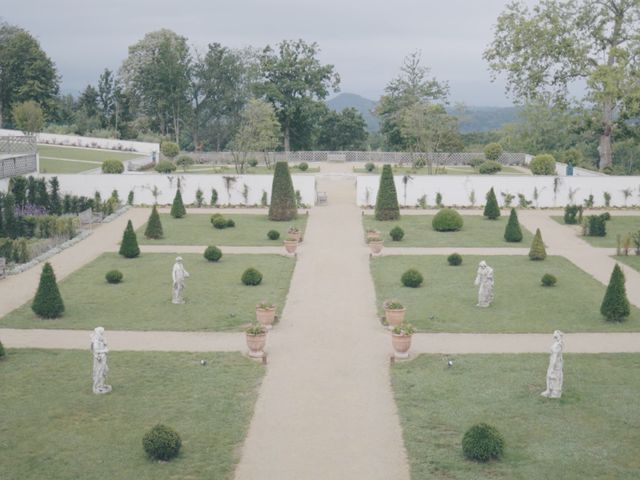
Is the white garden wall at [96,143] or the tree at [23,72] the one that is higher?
the tree at [23,72]

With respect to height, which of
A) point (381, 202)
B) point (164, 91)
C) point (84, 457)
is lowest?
point (84, 457)

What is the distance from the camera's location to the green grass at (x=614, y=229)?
36188mm

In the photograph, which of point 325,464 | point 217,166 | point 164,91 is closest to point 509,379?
point 325,464

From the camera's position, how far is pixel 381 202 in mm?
41469

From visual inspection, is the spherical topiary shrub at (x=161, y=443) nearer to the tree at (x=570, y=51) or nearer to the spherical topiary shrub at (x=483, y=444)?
the spherical topiary shrub at (x=483, y=444)

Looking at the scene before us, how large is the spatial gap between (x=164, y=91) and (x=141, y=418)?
72.5 meters

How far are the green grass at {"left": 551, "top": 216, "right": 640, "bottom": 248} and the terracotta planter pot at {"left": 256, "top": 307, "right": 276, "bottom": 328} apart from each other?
60.5 feet

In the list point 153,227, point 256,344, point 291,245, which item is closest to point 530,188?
point 291,245

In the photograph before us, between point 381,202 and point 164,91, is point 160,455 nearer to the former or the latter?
point 381,202

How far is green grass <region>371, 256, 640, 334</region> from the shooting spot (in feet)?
76.9

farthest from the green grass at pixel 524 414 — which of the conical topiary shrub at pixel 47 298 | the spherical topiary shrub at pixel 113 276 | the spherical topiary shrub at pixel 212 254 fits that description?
the spherical topiary shrub at pixel 212 254

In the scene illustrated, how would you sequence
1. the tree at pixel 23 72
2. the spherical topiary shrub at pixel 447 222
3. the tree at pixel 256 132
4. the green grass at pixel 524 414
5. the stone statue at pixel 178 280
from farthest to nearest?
the tree at pixel 23 72
the tree at pixel 256 132
the spherical topiary shrub at pixel 447 222
the stone statue at pixel 178 280
the green grass at pixel 524 414

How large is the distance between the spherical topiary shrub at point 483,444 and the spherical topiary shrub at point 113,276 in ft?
55.5

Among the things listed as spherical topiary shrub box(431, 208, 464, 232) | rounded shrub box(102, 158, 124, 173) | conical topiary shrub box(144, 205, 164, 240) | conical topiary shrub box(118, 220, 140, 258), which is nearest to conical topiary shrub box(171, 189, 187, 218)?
conical topiary shrub box(144, 205, 164, 240)
